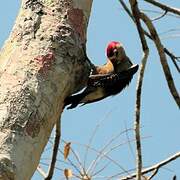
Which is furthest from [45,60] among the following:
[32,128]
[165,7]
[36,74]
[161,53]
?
[165,7]

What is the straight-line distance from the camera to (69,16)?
181 centimetres

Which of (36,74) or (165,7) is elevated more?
(165,7)

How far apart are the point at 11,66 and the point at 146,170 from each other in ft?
2.81

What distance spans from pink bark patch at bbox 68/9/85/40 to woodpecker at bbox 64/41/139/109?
0.65 metres

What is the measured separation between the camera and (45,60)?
5.32 ft

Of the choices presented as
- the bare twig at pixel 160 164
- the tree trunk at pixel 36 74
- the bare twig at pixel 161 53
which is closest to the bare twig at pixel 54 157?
the tree trunk at pixel 36 74

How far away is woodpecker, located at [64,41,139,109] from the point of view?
2703 millimetres

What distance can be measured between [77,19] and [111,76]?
1.03 meters

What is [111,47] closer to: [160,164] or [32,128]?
[160,164]

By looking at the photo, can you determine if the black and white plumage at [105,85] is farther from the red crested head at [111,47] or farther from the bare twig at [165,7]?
the bare twig at [165,7]

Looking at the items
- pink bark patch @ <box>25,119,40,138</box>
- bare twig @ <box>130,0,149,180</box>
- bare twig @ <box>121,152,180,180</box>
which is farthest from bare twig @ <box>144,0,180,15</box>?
pink bark patch @ <box>25,119,40,138</box>

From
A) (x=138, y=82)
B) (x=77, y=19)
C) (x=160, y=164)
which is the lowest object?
(x=160, y=164)

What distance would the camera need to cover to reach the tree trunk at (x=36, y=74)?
1361 millimetres

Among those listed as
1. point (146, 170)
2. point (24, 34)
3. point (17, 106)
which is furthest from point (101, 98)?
point (17, 106)
